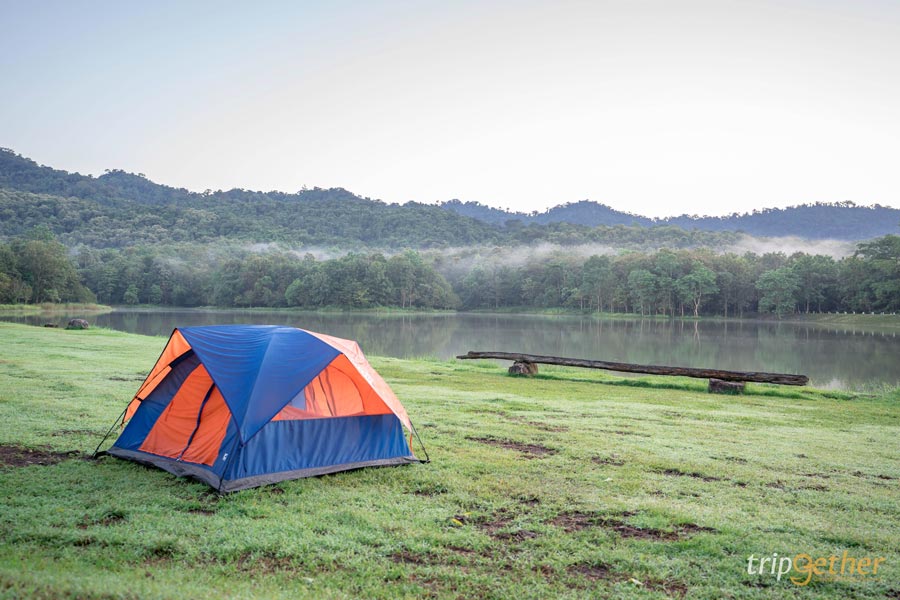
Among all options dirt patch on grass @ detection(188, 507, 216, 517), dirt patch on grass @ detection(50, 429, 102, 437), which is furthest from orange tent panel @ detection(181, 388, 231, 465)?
dirt patch on grass @ detection(50, 429, 102, 437)

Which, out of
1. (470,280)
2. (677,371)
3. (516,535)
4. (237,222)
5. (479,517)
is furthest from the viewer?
(237,222)

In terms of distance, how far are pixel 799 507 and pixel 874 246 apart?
8249cm

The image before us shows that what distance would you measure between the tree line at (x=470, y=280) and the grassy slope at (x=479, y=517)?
70.3 m

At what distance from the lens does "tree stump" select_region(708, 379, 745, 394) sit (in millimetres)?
14570

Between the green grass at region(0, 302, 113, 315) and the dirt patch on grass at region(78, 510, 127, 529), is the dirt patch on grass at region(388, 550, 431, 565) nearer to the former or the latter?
the dirt patch on grass at region(78, 510, 127, 529)

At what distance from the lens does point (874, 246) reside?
7181 cm

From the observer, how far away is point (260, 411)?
20.1ft

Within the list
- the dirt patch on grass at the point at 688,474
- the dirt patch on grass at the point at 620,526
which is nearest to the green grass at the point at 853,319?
the dirt patch on grass at the point at 688,474

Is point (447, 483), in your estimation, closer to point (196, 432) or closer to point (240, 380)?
point (240, 380)

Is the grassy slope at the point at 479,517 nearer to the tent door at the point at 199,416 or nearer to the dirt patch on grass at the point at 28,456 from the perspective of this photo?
the dirt patch on grass at the point at 28,456

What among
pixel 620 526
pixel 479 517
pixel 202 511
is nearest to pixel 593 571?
pixel 620 526

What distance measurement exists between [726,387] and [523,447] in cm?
895

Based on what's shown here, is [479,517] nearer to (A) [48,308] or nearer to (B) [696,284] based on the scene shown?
(A) [48,308]

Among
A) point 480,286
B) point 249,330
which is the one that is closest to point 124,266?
point 480,286
